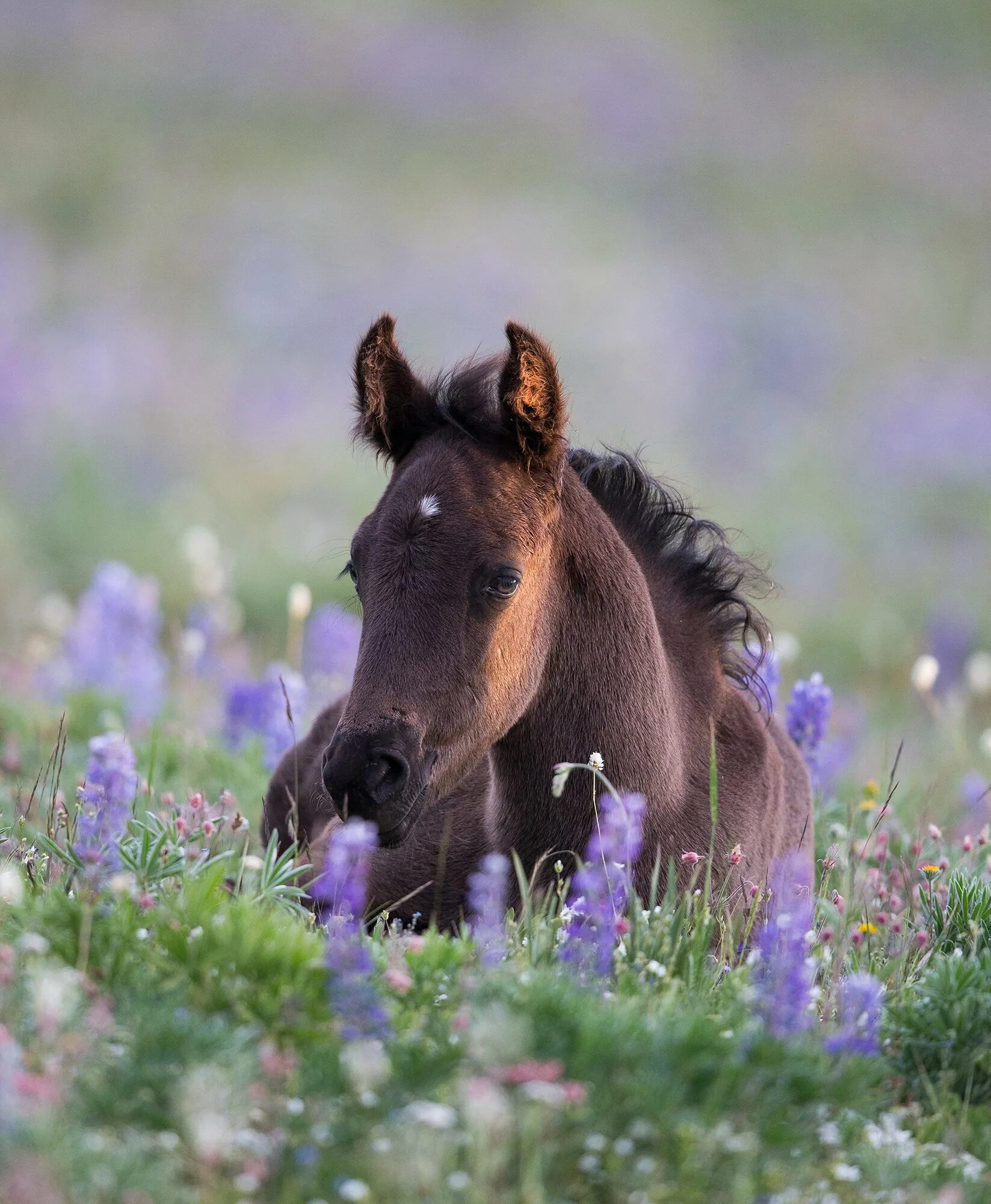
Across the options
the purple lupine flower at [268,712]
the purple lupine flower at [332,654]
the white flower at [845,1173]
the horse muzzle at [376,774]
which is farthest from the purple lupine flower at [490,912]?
the purple lupine flower at [332,654]

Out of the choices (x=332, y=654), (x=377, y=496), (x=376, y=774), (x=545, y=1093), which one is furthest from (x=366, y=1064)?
(x=377, y=496)

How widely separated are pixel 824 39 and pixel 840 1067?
46.6m

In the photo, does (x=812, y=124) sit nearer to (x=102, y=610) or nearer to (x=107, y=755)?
(x=102, y=610)

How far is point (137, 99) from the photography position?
3394 centimetres

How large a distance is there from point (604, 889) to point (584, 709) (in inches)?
27.9

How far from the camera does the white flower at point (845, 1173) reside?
2883mm

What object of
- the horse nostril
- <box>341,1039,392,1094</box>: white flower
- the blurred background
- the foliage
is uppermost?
the blurred background

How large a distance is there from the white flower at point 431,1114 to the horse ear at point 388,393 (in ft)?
7.80

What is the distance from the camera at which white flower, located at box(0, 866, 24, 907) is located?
121 inches

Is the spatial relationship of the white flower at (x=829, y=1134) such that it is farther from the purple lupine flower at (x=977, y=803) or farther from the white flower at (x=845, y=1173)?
the purple lupine flower at (x=977, y=803)

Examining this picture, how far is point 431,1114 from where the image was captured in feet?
8.50

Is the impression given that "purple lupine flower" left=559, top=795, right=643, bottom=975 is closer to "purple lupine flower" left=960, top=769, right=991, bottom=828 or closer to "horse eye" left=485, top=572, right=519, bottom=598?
"horse eye" left=485, top=572, right=519, bottom=598

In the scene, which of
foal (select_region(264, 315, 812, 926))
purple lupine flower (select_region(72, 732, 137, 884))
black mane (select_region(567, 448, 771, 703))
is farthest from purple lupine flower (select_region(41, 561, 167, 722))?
purple lupine flower (select_region(72, 732, 137, 884))

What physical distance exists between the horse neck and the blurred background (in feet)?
12.7
